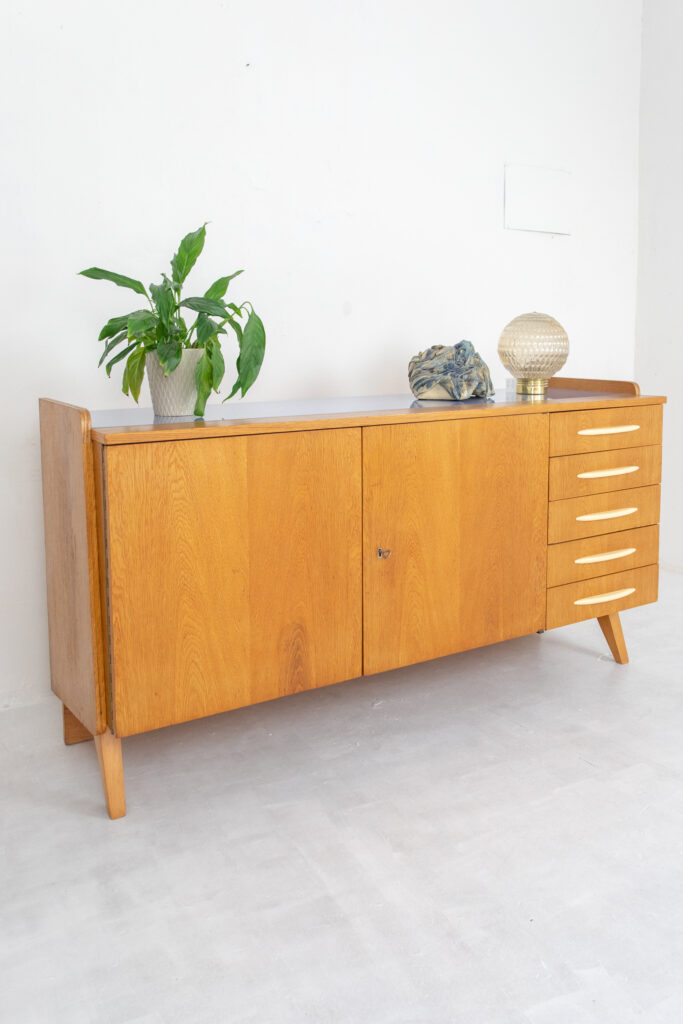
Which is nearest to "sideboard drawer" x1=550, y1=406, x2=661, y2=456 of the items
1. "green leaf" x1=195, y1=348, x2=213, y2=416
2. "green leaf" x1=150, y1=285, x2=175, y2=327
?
"green leaf" x1=195, y1=348, x2=213, y2=416

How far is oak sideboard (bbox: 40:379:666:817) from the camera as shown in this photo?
175 cm

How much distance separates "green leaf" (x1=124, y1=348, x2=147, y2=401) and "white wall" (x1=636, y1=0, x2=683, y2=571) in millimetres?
2296

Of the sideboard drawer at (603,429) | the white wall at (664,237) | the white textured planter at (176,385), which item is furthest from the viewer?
the white wall at (664,237)

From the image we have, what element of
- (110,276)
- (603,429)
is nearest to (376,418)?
(110,276)

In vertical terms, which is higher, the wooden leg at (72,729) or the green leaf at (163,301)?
the green leaf at (163,301)

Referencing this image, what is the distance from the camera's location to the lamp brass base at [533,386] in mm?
2521

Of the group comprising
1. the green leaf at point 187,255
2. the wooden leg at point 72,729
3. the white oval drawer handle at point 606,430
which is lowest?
the wooden leg at point 72,729

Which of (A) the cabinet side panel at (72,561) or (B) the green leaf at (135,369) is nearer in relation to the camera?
(A) the cabinet side panel at (72,561)

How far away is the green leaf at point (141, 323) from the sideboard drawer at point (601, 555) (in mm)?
1175

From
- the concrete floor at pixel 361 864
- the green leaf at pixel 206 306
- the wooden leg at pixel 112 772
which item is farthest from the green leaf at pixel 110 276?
the concrete floor at pixel 361 864

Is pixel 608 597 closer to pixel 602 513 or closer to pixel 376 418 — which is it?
pixel 602 513

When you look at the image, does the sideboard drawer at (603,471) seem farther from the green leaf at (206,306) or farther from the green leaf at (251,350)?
the green leaf at (206,306)

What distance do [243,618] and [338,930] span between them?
25.8 inches

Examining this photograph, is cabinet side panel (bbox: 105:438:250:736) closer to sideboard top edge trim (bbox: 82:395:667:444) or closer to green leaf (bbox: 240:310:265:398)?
sideboard top edge trim (bbox: 82:395:667:444)
